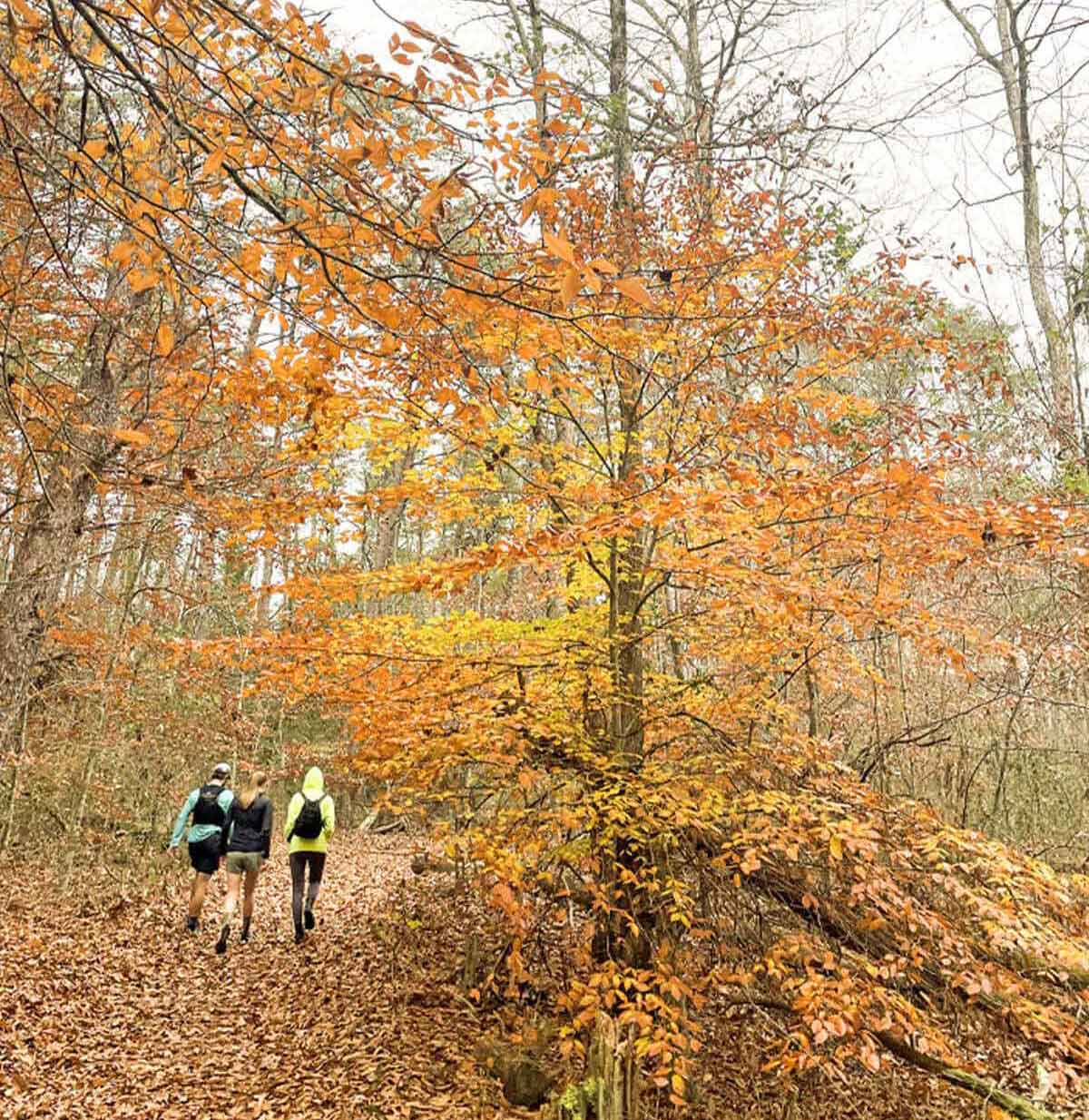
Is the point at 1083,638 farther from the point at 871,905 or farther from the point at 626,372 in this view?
the point at 626,372

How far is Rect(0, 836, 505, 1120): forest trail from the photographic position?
568 centimetres

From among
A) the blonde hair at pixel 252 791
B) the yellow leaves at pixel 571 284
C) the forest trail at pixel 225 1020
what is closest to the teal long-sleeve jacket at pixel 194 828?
the blonde hair at pixel 252 791

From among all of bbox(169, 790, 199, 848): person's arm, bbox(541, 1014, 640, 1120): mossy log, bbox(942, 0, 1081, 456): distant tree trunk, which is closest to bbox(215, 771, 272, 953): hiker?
bbox(169, 790, 199, 848): person's arm

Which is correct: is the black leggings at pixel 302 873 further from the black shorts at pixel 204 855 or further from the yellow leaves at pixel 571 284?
the yellow leaves at pixel 571 284

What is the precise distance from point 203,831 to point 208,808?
0.80ft

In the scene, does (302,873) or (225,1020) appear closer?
(225,1020)

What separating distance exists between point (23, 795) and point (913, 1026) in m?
11.0

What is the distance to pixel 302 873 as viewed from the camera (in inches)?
334

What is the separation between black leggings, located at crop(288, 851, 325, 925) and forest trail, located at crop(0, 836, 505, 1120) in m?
0.42

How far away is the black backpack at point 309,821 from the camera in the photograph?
27.0 ft

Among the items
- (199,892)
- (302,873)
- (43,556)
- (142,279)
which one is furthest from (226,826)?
(142,279)

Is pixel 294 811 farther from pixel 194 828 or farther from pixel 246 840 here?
pixel 194 828

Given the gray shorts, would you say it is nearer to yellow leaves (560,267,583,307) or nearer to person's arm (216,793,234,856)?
person's arm (216,793,234,856)

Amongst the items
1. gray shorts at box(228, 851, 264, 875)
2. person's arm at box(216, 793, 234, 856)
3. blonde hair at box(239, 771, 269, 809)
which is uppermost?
blonde hair at box(239, 771, 269, 809)
